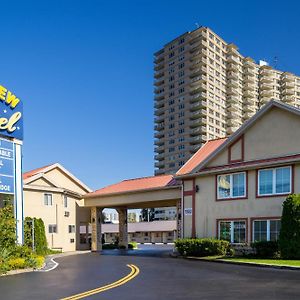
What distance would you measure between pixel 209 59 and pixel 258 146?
4056 inches

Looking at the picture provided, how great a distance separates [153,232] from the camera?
260 feet

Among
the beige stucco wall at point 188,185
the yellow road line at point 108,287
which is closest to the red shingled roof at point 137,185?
the beige stucco wall at point 188,185

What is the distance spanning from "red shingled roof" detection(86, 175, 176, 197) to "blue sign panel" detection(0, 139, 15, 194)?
12612 mm

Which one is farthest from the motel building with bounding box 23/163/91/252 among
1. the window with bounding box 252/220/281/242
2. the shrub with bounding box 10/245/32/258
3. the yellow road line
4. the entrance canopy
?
the yellow road line

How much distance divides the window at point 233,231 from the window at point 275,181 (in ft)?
8.30

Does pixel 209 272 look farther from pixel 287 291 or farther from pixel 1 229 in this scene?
pixel 1 229

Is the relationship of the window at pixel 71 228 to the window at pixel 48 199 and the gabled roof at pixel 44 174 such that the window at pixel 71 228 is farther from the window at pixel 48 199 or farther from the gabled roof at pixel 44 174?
the gabled roof at pixel 44 174

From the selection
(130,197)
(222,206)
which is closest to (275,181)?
(222,206)

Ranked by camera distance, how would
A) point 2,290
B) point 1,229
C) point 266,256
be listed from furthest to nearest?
point 266,256, point 1,229, point 2,290

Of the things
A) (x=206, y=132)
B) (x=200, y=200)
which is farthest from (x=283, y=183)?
(x=206, y=132)

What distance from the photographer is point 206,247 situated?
89.4 feet

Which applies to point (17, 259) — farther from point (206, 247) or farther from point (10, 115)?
point (206, 247)

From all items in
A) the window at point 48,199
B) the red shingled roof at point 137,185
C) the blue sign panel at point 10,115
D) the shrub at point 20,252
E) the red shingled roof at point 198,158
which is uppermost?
the blue sign panel at point 10,115

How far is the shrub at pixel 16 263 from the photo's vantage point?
20.6m
